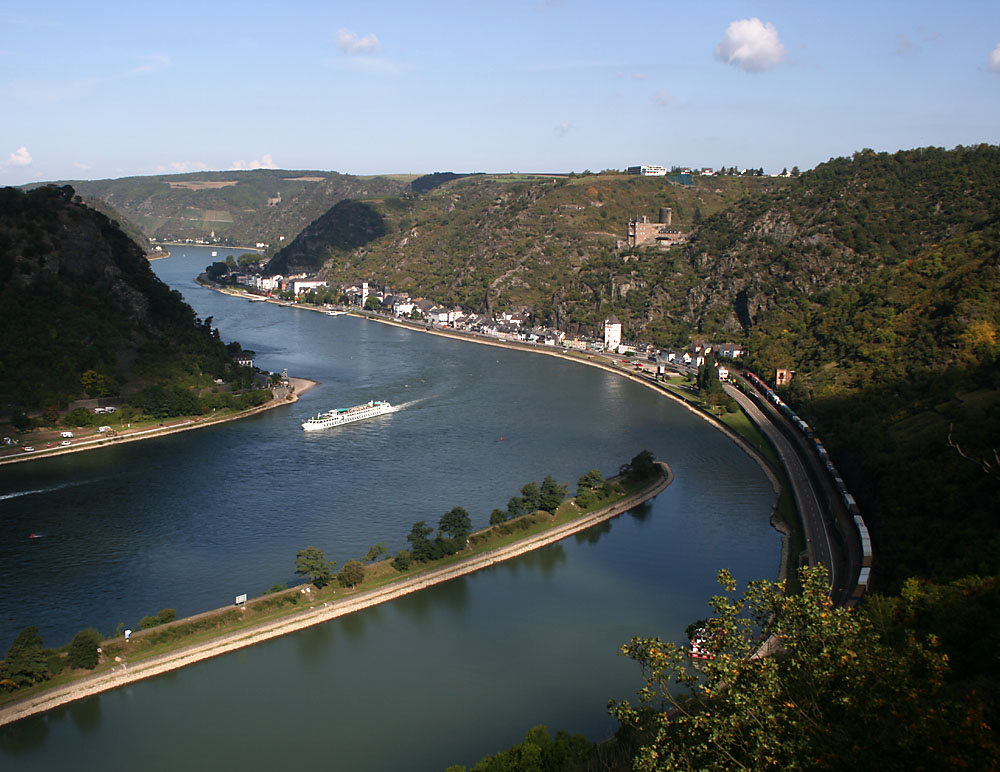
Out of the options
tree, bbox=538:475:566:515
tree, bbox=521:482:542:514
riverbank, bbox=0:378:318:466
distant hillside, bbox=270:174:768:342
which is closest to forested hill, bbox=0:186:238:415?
riverbank, bbox=0:378:318:466

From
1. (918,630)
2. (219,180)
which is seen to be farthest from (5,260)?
(219,180)

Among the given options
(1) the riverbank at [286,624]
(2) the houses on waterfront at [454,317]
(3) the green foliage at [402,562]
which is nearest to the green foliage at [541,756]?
(1) the riverbank at [286,624]

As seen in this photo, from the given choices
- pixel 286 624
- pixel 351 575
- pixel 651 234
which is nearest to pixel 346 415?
pixel 351 575

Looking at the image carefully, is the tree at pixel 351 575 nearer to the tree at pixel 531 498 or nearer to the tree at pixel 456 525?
the tree at pixel 456 525

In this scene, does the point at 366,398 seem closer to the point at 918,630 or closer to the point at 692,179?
the point at 918,630

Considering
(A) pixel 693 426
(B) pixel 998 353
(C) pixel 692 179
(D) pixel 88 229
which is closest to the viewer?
(B) pixel 998 353

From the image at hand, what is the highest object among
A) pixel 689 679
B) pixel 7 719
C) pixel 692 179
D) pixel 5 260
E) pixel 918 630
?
pixel 692 179
